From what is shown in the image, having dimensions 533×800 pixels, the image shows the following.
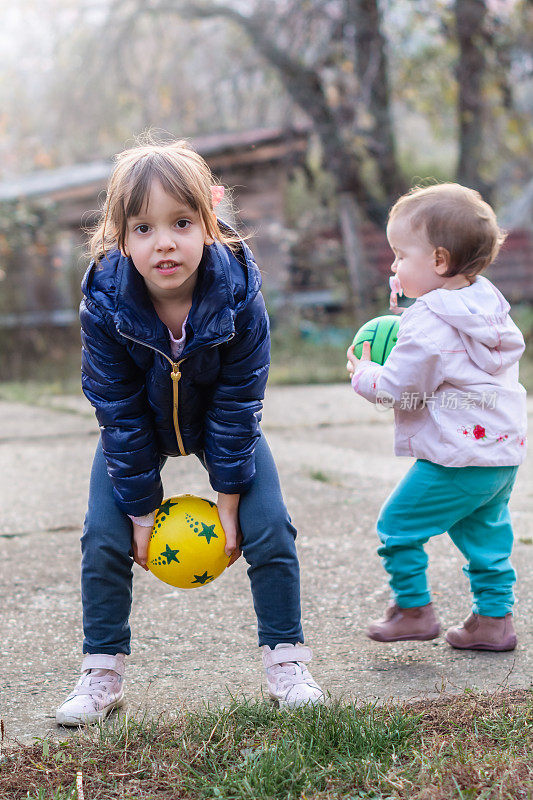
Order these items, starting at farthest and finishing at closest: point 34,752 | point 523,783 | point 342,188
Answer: point 342,188
point 34,752
point 523,783

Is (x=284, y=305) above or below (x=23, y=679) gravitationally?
below

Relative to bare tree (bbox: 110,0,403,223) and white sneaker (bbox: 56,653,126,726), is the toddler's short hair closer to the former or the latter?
white sneaker (bbox: 56,653,126,726)

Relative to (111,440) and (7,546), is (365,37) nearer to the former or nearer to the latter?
(7,546)

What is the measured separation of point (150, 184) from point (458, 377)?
983mm

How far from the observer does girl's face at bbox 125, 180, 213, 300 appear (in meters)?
2.20

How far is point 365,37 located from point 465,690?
419 inches

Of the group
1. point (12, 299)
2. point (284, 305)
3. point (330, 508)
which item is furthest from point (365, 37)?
point (330, 508)

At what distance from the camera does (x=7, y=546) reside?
141 inches

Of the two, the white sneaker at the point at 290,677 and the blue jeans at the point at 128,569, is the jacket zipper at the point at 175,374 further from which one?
the white sneaker at the point at 290,677

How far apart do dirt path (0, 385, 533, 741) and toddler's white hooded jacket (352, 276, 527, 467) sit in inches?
24.1

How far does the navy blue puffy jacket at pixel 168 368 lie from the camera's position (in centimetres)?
227

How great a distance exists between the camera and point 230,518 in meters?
2.45

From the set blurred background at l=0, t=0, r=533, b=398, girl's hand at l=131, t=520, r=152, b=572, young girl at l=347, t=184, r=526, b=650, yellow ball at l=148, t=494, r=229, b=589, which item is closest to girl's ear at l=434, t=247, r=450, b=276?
young girl at l=347, t=184, r=526, b=650

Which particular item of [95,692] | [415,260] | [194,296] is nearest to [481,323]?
[415,260]
